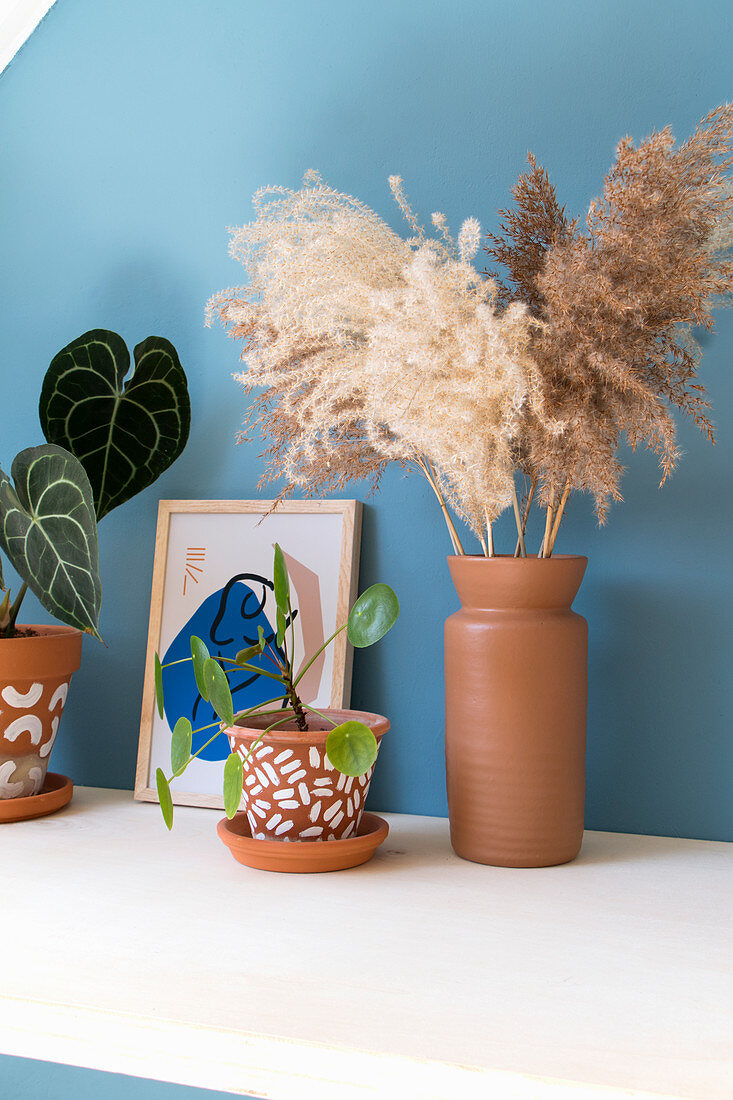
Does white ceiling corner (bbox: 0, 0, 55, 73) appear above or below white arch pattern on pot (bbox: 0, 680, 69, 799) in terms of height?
above

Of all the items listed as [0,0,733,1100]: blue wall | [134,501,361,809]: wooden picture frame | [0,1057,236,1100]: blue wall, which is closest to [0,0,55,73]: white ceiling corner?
[0,0,733,1100]: blue wall

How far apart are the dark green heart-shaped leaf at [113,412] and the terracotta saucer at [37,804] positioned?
34 centimetres

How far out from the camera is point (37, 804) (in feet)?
3.24

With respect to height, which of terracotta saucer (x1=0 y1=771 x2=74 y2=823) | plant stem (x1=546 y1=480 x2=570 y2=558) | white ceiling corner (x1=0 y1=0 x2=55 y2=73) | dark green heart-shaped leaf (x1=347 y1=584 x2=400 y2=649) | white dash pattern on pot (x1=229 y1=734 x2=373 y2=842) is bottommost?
terracotta saucer (x1=0 y1=771 x2=74 y2=823)

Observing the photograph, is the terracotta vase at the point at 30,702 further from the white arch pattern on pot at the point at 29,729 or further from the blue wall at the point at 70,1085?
the blue wall at the point at 70,1085

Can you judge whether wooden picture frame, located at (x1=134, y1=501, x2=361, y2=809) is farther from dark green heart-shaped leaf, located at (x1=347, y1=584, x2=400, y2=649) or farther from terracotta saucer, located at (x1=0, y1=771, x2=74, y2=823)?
dark green heart-shaped leaf, located at (x1=347, y1=584, x2=400, y2=649)

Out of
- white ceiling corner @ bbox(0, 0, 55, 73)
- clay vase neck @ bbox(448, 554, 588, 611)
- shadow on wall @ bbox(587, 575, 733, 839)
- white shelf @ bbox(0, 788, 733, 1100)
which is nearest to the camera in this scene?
white shelf @ bbox(0, 788, 733, 1100)

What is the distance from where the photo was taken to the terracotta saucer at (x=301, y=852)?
2.68ft

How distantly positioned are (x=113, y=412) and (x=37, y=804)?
1.55ft

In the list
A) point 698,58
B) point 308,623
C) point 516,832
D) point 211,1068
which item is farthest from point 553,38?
point 211,1068

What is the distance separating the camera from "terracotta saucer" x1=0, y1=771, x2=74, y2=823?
0.97 metres

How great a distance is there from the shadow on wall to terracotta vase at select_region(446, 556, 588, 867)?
13 centimetres

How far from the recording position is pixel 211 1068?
0.52m

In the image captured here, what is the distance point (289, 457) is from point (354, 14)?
0.64 meters
